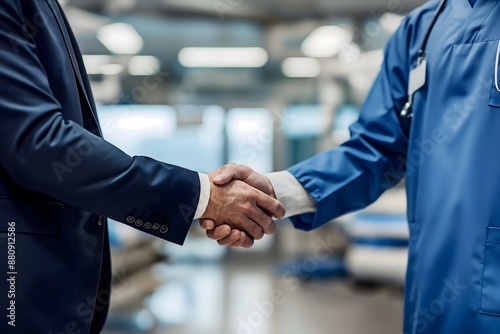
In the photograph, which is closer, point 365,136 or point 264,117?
point 365,136

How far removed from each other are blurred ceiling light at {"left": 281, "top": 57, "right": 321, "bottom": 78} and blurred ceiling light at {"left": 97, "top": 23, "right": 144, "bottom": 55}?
2.49 metres

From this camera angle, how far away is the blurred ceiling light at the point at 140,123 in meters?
8.44

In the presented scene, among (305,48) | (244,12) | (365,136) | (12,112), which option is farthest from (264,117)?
(12,112)

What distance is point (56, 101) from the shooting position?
1.20 meters

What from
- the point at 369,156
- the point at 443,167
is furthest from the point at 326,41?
the point at 443,167

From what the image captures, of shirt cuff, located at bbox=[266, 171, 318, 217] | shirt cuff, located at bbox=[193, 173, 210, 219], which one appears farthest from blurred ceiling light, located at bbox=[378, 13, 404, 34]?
shirt cuff, located at bbox=[193, 173, 210, 219]

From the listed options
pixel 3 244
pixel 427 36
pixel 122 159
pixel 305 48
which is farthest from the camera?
pixel 305 48

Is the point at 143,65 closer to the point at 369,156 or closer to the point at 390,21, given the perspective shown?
the point at 390,21

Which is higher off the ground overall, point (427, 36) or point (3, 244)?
point (427, 36)

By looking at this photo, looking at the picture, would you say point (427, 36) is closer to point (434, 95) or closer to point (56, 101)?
point (434, 95)

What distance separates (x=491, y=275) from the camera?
4.01 ft

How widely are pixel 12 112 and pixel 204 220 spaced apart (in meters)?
0.60

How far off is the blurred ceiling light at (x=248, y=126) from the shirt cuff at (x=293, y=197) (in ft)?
23.8

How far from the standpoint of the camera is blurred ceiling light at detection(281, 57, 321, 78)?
30.3 ft
